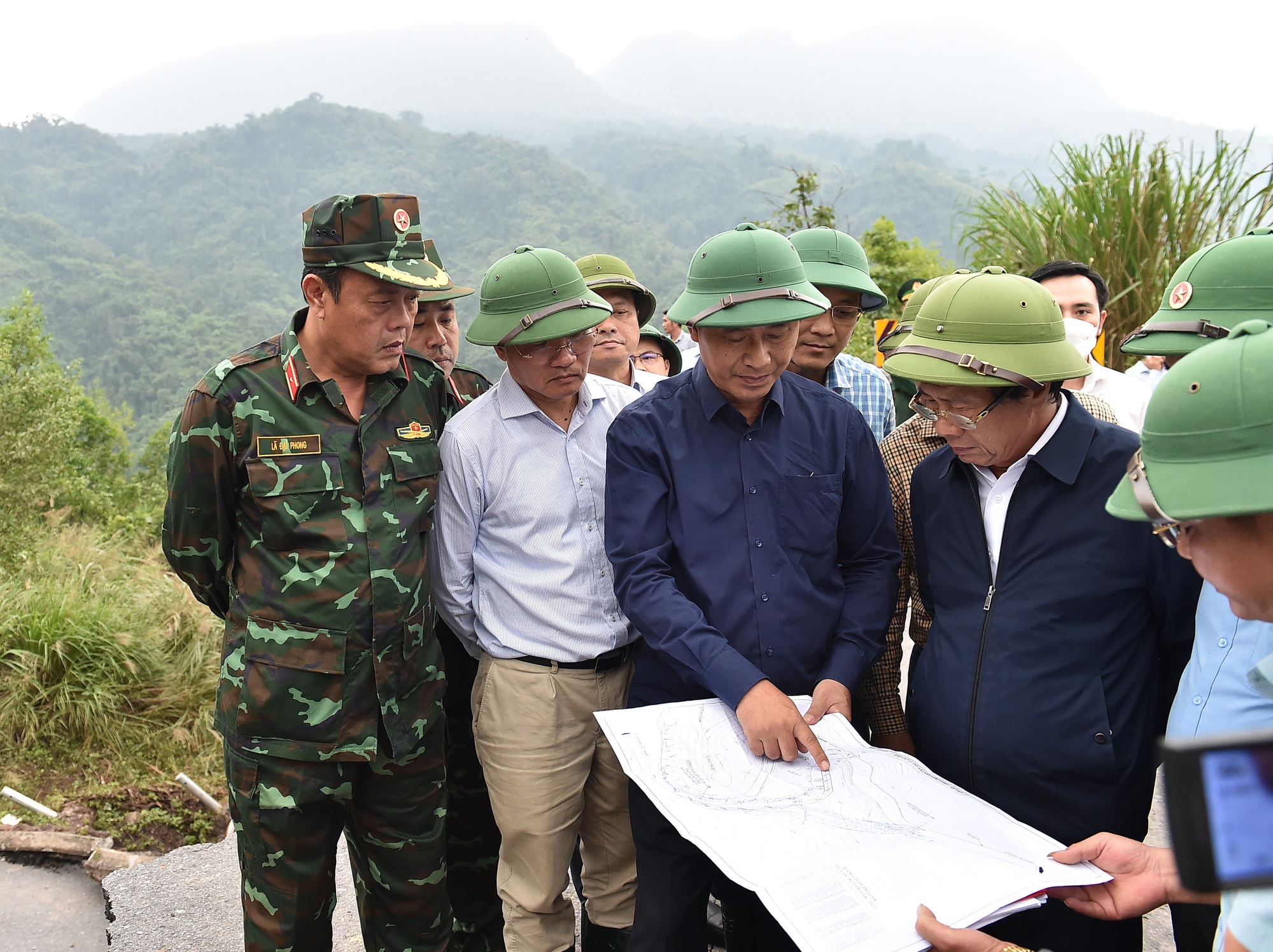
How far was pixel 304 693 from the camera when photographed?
7.63 ft

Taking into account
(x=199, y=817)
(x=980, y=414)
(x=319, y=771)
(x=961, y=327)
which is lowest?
(x=199, y=817)

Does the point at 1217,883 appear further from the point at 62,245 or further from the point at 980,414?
the point at 62,245

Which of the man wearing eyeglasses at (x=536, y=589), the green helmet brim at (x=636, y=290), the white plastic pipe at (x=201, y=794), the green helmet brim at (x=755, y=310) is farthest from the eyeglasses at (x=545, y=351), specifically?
the white plastic pipe at (x=201, y=794)

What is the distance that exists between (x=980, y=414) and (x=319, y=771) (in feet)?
5.84

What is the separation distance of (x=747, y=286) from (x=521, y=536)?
875 mm

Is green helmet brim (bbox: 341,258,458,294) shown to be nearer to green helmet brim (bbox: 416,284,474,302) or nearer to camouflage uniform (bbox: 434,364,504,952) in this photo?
green helmet brim (bbox: 416,284,474,302)

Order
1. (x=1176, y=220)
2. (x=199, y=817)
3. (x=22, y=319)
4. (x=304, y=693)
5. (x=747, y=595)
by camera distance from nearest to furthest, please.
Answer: (x=747, y=595) → (x=304, y=693) → (x=199, y=817) → (x=1176, y=220) → (x=22, y=319)

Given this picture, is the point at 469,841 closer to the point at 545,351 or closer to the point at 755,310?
the point at 545,351

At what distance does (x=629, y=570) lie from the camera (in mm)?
2186

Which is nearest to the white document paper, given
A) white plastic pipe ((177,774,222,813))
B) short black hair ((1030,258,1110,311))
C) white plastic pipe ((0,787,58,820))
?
short black hair ((1030,258,1110,311))

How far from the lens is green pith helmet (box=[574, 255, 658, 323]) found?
12.3 ft

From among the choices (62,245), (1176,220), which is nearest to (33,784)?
(1176,220)

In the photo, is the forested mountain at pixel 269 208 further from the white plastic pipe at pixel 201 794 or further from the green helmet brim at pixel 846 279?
the green helmet brim at pixel 846 279

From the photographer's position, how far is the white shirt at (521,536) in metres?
2.49
